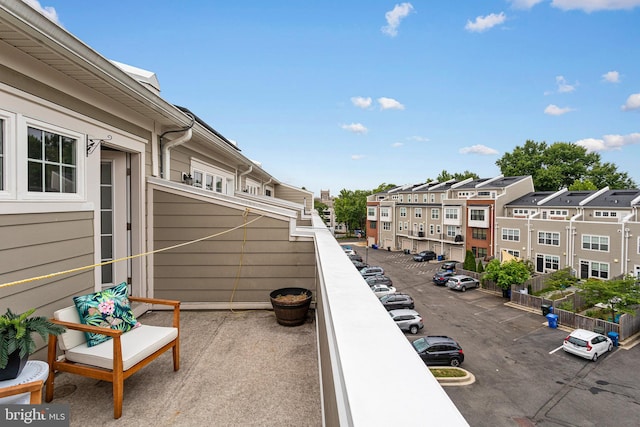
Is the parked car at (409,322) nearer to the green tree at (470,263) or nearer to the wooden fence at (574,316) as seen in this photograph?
the wooden fence at (574,316)

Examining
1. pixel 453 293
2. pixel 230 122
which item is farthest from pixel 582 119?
pixel 230 122

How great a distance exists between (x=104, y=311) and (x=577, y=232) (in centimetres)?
2603

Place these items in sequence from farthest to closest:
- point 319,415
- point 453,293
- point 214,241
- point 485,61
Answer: point 485,61 < point 453,293 < point 214,241 < point 319,415

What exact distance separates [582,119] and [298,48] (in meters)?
42.6

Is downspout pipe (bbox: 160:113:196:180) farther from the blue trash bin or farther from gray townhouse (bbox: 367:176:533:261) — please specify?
gray townhouse (bbox: 367:176:533:261)

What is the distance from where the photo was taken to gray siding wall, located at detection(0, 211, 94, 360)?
8.02ft

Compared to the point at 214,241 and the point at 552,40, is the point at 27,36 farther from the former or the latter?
the point at 552,40

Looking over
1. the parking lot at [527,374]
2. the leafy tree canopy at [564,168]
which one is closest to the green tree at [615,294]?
the parking lot at [527,374]

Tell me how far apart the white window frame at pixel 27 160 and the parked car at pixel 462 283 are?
21.3m

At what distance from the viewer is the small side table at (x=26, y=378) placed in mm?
1668

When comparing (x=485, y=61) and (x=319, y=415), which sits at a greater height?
(x=485, y=61)

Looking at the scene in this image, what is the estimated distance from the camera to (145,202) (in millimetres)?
4469

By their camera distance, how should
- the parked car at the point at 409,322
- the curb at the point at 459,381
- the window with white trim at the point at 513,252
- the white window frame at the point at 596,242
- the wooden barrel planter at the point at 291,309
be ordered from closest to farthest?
the wooden barrel planter at the point at 291,309
the curb at the point at 459,381
the parked car at the point at 409,322
the white window frame at the point at 596,242
the window with white trim at the point at 513,252

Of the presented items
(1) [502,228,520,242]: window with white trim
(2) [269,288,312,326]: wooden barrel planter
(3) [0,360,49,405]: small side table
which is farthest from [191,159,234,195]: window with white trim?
(1) [502,228,520,242]: window with white trim
